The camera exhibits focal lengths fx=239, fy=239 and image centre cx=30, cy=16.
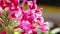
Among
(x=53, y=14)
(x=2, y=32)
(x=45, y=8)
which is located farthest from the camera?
(x=45, y=8)

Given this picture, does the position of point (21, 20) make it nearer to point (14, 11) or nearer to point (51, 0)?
point (14, 11)

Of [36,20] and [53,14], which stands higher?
[36,20]

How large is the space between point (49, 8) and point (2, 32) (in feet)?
11.1

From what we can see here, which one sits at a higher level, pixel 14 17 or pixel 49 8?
pixel 14 17

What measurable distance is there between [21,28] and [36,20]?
7 cm

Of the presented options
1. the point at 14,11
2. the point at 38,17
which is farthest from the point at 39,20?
the point at 14,11

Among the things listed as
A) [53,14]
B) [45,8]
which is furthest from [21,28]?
[45,8]

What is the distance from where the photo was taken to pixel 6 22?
2.27ft

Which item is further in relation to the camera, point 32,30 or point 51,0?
point 51,0

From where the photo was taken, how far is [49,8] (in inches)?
158

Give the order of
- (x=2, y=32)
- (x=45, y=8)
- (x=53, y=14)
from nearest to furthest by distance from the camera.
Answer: (x=2, y=32), (x=53, y=14), (x=45, y=8)

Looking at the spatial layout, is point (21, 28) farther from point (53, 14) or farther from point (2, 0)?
point (53, 14)

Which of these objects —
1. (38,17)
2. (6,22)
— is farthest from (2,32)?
(38,17)

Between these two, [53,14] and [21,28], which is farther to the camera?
[53,14]
